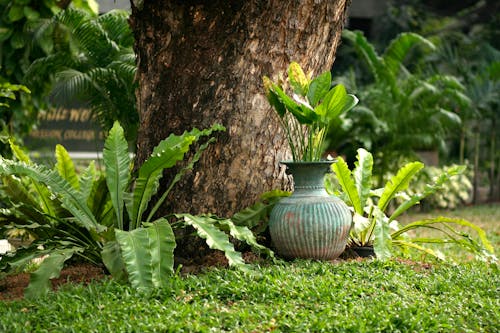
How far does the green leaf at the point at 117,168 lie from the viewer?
5.43 metres

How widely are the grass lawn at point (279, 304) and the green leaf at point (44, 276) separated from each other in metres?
0.10

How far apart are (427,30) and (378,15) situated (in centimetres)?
109

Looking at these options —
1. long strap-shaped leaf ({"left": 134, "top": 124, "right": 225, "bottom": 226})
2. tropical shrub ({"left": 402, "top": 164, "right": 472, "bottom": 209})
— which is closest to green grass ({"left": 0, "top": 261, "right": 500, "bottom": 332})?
long strap-shaped leaf ({"left": 134, "top": 124, "right": 225, "bottom": 226})

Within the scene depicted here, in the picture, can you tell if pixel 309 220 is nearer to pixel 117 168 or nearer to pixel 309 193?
pixel 309 193

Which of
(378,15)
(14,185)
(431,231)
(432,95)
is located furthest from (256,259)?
(378,15)

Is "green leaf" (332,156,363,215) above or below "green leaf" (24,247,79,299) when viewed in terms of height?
above

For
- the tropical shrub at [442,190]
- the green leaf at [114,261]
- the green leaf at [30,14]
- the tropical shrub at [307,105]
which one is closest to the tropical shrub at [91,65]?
the green leaf at [30,14]

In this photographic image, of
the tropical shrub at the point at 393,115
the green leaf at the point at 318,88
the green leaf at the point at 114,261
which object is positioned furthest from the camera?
the tropical shrub at the point at 393,115

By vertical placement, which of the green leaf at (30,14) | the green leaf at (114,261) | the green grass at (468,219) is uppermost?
the green leaf at (30,14)

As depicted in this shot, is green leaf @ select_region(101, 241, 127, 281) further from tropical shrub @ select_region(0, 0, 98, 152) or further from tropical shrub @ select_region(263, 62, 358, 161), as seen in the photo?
tropical shrub @ select_region(0, 0, 98, 152)

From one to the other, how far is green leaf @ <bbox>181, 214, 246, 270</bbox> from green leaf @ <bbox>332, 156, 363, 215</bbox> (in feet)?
4.43

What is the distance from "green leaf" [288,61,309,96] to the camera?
5637 millimetres

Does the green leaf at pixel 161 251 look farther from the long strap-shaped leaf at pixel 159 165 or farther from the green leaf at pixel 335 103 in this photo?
the green leaf at pixel 335 103

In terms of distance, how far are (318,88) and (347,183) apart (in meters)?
0.88
